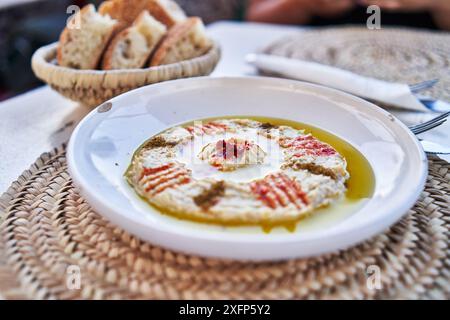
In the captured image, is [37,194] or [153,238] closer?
[153,238]

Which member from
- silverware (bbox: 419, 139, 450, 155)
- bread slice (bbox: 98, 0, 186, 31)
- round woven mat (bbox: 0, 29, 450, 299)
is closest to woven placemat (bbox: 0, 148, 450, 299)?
round woven mat (bbox: 0, 29, 450, 299)

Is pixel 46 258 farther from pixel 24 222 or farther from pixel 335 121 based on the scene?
pixel 335 121

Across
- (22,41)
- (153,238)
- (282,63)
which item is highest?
(153,238)

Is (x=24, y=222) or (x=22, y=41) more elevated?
(x=24, y=222)

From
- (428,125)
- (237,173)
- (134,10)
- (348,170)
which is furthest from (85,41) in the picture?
(428,125)

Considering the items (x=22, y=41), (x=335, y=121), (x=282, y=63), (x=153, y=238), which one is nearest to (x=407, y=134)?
(x=335, y=121)

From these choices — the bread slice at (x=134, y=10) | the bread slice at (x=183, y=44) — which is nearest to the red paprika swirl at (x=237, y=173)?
the bread slice at (x=183, y=44)
